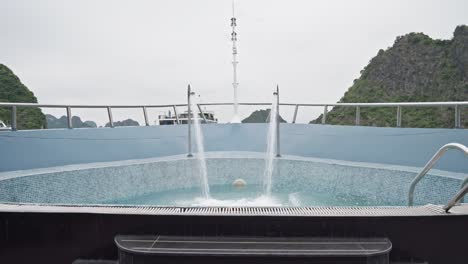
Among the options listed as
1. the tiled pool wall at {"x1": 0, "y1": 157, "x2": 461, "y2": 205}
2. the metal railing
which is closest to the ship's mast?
the metal railing

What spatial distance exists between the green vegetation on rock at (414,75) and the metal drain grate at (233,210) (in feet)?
86.1

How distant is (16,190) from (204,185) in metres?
2.55

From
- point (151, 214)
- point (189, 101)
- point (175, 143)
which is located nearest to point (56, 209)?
point (151, 214)

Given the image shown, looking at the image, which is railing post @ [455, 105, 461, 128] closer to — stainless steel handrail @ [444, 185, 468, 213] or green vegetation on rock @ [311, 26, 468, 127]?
stainless steel handrail @ [444, 185, 468, 213]

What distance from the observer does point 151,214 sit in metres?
1.78

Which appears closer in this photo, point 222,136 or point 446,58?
point 222,136

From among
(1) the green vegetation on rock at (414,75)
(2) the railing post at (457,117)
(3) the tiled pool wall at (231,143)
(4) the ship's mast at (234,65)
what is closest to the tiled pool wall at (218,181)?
(3) the tiled pool wall at (231,143)

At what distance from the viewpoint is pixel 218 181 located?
18.0 ft

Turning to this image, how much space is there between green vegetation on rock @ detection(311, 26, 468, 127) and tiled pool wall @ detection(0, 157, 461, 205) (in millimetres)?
Result: 23039

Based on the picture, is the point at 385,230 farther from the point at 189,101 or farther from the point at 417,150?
the point at 189,101

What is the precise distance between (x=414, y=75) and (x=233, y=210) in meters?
41.9

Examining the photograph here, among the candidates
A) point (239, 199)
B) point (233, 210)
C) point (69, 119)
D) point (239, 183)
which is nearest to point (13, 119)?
point (69, 119)

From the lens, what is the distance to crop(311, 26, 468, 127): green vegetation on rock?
1231 inches

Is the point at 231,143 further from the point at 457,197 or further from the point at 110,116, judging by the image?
the point at 457,197
